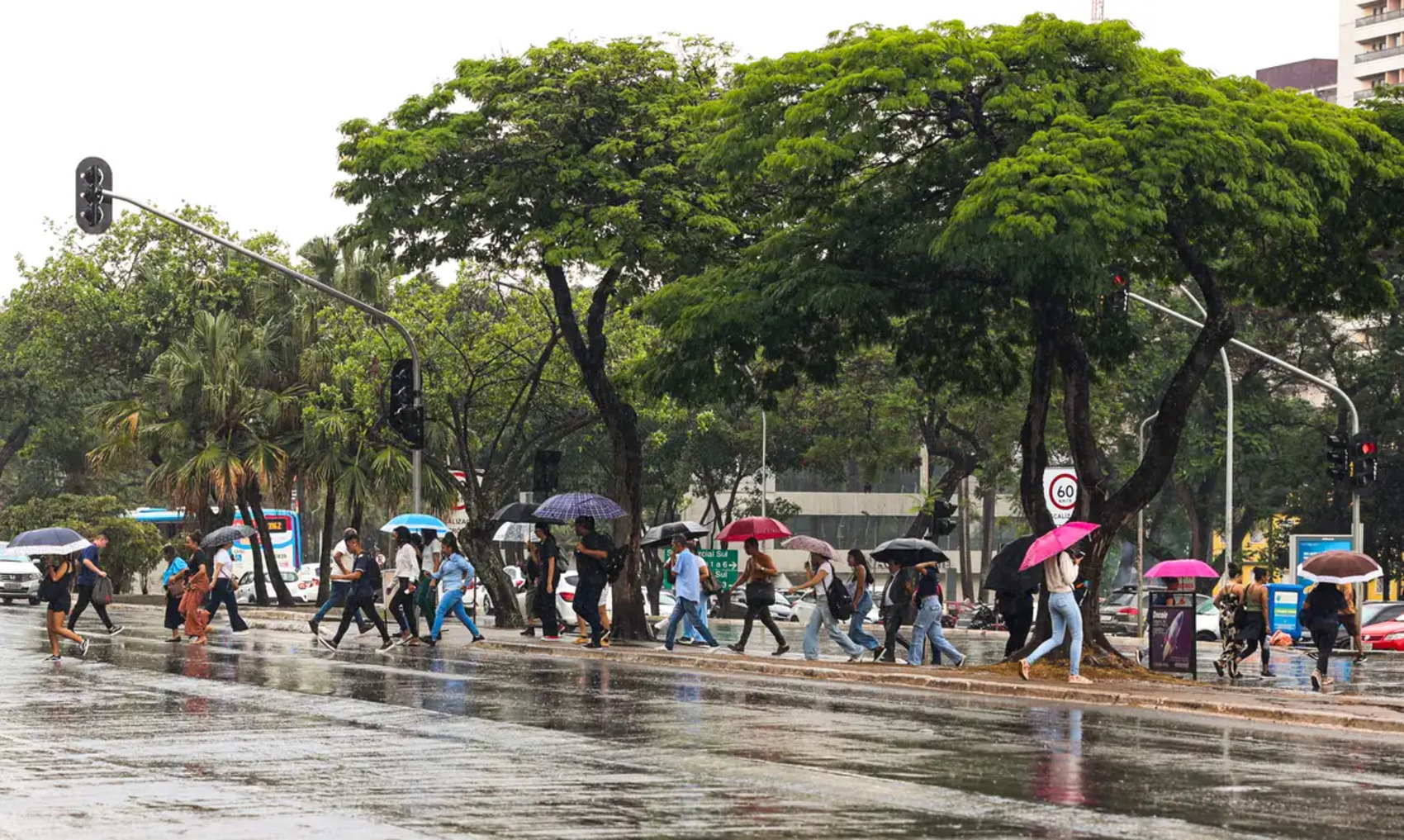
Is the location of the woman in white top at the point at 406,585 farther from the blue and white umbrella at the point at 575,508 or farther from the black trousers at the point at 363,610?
the blue and white umbrella at the point at 575,508

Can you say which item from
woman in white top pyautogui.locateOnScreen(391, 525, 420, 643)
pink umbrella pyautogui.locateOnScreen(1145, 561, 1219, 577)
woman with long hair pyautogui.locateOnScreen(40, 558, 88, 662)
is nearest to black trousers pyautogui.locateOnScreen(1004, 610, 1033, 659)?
pink umbrella pyautogui.locateOnScreen(1145, 561, 1219, 577)

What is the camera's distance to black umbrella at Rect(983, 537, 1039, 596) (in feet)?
81.0

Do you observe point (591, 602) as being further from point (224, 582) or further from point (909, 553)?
point (224, 582)

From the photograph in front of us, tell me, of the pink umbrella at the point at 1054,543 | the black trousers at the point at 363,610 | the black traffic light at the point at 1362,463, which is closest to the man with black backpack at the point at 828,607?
the pink umbrella at the point at 1054,543

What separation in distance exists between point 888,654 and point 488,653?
587 centimetres

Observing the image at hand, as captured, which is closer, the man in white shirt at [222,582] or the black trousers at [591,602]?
the black trousers at [591,602]

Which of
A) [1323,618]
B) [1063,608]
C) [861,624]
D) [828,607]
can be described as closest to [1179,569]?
[1323,618]

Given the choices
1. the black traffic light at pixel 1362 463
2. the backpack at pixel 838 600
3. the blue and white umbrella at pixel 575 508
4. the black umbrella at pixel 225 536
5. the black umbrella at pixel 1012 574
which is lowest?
the backpack at pixel 838 600

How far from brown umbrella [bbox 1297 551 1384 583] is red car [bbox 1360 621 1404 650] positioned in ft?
53.3

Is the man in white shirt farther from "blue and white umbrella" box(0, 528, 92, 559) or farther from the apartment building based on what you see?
the apartment building

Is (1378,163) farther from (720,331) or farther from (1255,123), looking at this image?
(720,331)

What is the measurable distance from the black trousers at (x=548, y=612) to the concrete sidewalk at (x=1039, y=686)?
82 cm

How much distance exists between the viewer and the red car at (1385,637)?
40.8m

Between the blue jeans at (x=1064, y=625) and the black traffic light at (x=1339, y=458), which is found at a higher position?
the black traffic light at (x=1339, y=458)
